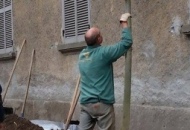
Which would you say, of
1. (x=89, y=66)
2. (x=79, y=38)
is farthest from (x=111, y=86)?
(x=79, y=38)

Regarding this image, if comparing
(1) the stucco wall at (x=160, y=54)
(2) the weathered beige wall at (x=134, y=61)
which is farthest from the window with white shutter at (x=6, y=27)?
(1) the stucco wall at (x=160, y=54)

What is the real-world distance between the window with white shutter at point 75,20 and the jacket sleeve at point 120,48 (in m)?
3.14

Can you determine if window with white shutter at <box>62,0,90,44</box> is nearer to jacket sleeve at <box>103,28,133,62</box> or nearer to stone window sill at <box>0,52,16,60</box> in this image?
stone window sill at <box>0,52,16,60</box>

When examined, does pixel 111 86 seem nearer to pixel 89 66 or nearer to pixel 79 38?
pixel 89 66

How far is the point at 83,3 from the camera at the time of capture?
8867mm

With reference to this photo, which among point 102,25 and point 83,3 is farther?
point 83,3

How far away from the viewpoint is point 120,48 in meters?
5.40

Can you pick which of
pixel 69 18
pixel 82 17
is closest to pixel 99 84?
pixel 82 17

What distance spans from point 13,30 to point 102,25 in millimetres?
3415

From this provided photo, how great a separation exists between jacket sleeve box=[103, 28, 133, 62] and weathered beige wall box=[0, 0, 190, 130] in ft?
4.63

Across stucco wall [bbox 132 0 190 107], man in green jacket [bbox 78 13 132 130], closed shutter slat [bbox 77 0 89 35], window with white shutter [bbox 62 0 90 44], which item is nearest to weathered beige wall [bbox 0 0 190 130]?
stucco wall [bbox 132 0 190 107]

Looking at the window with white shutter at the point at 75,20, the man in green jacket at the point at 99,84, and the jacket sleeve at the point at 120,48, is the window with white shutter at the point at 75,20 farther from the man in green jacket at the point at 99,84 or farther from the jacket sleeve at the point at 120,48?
the jacket sleeve at the point at 120,48

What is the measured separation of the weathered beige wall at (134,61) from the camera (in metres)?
6.72

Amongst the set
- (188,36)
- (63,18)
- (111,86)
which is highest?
(63,18)
